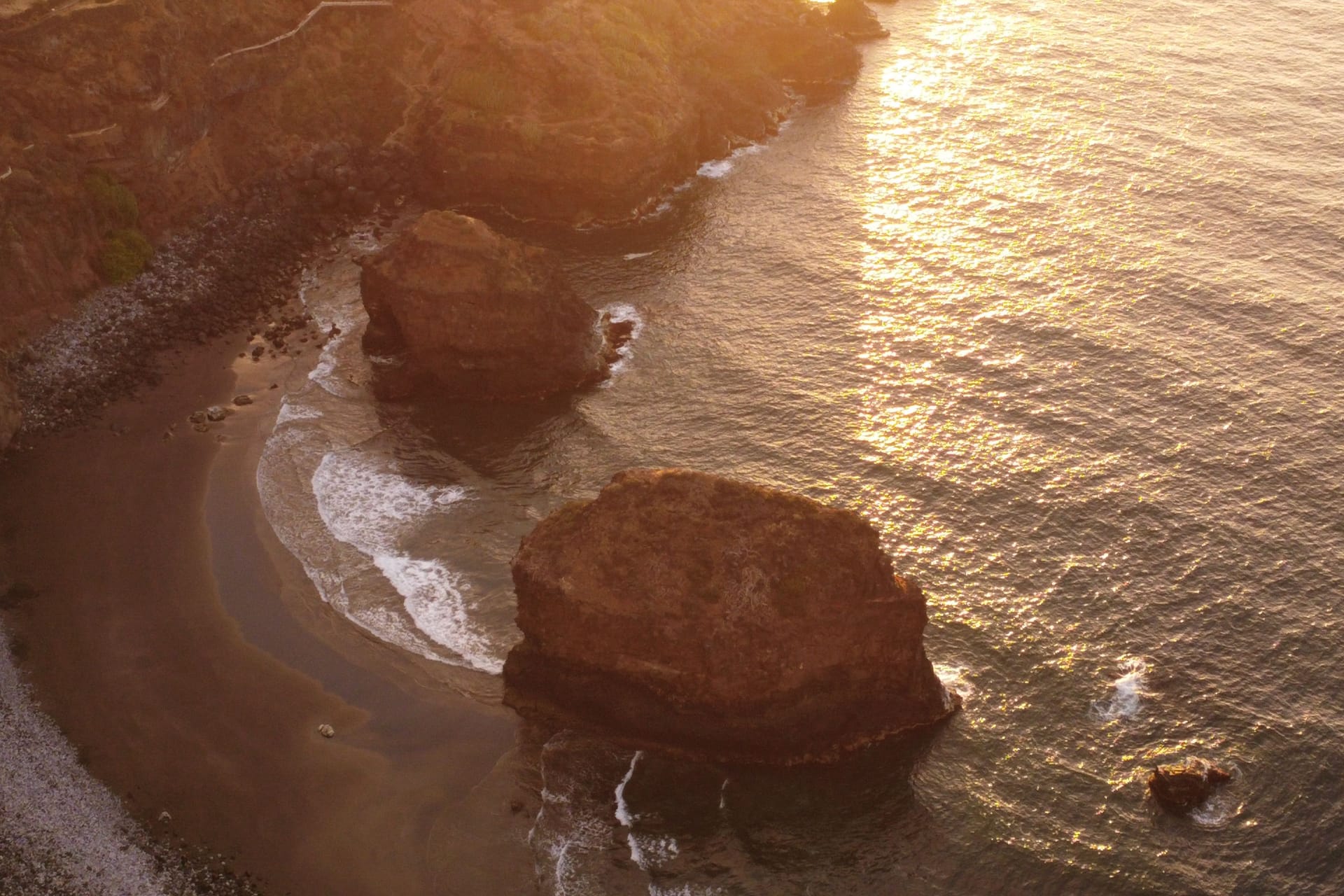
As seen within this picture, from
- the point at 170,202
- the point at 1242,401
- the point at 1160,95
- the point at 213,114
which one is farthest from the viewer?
the point at 1160,95

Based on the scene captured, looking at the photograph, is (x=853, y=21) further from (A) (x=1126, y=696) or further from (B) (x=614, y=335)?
(A) (x=1126, y=696)

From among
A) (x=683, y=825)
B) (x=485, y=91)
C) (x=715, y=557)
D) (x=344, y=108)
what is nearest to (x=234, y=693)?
(x=683, y=825)

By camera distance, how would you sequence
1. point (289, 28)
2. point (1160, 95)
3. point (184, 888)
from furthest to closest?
point (1160, 95) → point (289, 28) → point (184, 888)

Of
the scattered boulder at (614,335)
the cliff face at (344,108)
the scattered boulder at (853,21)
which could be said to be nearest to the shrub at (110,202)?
the cliff face at (344,108)

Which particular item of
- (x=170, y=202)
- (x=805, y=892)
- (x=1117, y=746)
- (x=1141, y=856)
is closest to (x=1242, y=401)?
(x=1117, y=746)

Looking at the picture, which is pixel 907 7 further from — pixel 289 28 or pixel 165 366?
pixel 165 366

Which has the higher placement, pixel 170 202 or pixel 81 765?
pixel 170 202

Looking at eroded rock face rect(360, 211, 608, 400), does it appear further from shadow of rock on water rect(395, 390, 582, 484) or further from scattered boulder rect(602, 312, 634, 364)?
scattered boulder rect(602, 312, 634, 364)
